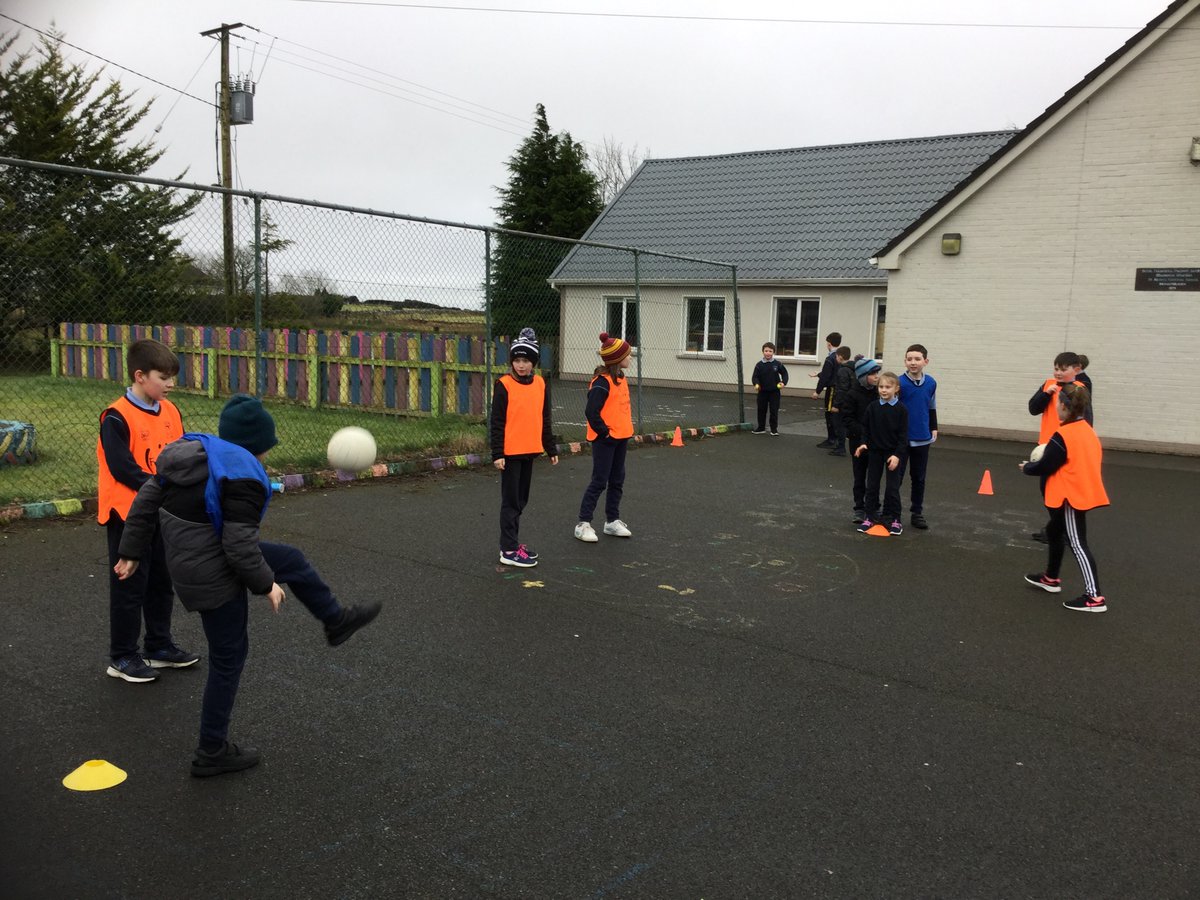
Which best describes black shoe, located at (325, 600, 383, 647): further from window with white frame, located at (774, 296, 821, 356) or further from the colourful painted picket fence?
window with white frame, located at (774, 296, 821, 356)

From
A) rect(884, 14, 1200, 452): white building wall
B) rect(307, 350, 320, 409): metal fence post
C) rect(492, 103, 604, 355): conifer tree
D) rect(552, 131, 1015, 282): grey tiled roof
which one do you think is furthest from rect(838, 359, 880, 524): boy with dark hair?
rect(492, 103, 604, 355): conifer tree

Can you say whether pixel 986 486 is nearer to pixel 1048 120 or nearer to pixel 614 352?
pixel 614 352

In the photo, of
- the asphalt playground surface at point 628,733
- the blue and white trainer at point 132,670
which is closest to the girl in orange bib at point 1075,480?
the asphalt playground surface at point 628,733

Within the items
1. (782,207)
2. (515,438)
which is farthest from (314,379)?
(782,207)

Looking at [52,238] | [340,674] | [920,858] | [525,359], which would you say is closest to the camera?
[920,858]

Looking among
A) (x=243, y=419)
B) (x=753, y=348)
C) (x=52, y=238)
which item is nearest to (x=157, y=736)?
(x=243, y=419)

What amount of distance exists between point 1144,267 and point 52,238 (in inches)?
628

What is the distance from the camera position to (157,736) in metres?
3.87

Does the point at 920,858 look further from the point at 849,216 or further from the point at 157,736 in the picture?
the point at 849,216

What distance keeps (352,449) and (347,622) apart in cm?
496

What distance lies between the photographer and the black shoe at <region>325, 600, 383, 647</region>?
401cm

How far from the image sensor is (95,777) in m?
3.48

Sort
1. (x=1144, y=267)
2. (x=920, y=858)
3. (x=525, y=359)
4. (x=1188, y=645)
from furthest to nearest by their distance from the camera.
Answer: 1. (x=1144, y=267)
2. (x=525, y=359)
3. (x=1188, y=645)
4. (x=920, y=858)

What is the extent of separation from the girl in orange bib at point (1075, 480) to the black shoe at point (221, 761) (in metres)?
5.22
